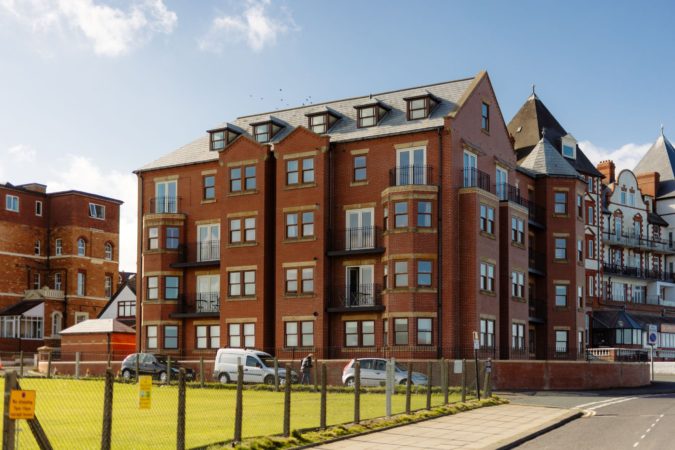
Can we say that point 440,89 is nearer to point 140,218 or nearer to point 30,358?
point 140,218

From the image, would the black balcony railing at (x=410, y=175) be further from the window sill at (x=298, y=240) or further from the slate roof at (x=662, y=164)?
the slate roof at (x=662, y=164)

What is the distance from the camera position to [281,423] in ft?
76.8

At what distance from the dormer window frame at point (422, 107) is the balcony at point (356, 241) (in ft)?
21.8

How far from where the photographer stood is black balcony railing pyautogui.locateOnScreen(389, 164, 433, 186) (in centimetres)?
4878

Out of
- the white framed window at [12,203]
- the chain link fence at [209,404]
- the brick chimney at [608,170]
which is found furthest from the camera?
the brick chimney at [608,170]

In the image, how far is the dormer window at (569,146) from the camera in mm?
70812

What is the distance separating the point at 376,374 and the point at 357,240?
10654 millimetres

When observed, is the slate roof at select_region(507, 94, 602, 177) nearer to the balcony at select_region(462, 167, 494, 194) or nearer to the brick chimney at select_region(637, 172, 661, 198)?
the balcony at select_region(462, 167, 494, 194)

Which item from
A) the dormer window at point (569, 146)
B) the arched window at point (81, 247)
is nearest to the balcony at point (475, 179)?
the dormer window at point (569, 146)

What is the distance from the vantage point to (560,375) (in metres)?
46.2

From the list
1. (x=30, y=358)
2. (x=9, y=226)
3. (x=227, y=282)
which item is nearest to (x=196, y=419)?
(x=227, y=282)

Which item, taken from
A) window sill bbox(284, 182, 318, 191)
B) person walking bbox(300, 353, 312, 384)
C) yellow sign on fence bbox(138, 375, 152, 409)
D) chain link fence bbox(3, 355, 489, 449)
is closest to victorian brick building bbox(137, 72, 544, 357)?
window sill bbox(284, 182, 318, 191)

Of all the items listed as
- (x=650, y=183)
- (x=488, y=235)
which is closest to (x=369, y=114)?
(x=488, y=235)

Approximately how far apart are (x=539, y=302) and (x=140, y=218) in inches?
1025
